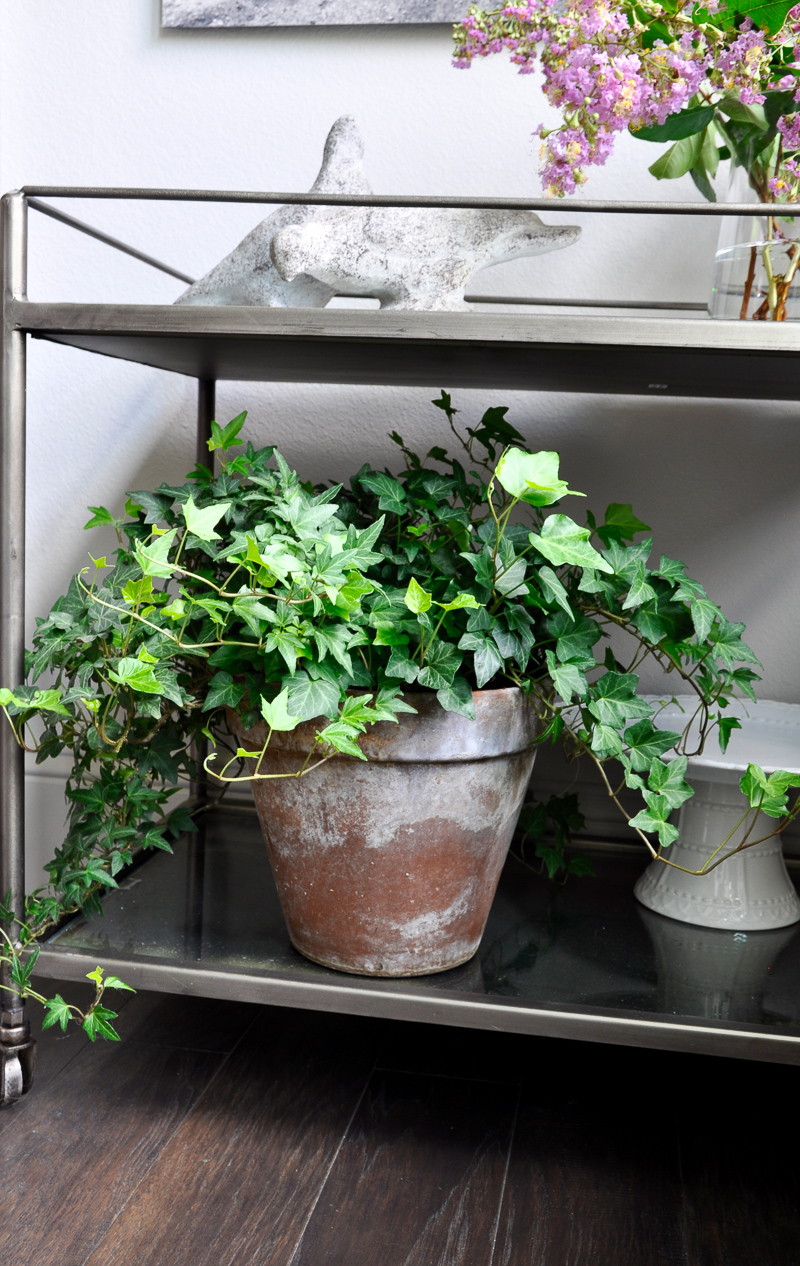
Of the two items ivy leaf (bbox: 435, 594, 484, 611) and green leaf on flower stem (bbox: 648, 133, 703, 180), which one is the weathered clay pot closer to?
ivy leaf (bbox: 435, 594, 484, 611)

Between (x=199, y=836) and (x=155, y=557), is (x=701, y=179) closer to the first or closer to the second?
(x=155, y=557)

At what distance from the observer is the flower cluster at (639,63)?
852mm

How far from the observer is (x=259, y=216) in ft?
4.35

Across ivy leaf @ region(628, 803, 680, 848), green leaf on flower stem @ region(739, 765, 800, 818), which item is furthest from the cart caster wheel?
green leaf on flower stem @ region(739, 765, 800, 818)

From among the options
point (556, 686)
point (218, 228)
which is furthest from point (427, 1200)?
point (218, 228)

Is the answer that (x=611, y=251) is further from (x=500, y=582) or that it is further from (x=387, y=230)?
(x=500, y=582)

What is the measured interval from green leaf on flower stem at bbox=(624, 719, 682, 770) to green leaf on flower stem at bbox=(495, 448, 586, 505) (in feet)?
0.82

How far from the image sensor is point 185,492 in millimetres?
959

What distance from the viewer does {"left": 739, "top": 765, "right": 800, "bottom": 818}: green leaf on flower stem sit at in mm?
858

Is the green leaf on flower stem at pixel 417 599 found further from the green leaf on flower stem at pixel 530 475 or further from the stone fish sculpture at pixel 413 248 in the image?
the stone fish sculpture at pixel 413 248

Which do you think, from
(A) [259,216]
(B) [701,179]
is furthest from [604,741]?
(A) [259,216]

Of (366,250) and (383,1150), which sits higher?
(366,250)

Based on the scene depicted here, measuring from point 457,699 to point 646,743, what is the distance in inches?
7.8

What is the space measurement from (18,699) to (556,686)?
46 cm
